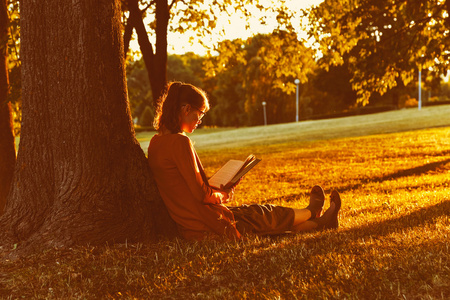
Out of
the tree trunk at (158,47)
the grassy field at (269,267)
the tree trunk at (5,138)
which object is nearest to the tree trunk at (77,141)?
the grassy field at (269,267)

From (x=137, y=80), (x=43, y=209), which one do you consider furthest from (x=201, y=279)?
(x=137, y=80)

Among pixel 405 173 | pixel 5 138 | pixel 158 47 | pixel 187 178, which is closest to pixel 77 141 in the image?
pixel 187 178

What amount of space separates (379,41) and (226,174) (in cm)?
1207

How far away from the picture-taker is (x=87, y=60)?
16.5ft

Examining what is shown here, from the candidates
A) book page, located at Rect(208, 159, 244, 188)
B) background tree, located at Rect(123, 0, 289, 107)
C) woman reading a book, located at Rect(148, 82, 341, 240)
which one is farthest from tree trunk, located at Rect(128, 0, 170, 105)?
book page, located at Rect(208, 159, 244, 188)

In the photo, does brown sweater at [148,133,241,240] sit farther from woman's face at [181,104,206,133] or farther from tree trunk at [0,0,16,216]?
tree trunk at [0,0,16,216]

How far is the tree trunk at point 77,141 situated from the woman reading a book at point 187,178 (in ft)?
0.62

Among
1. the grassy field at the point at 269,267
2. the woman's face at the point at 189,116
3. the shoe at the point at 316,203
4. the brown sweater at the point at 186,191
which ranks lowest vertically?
the grassy field at the point at 269,267

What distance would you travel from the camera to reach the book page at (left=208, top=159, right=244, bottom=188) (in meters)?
5.08

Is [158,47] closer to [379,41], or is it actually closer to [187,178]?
[379,41]

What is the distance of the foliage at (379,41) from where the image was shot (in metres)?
14.8

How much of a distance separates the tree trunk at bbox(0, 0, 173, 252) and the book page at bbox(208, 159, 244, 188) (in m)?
0.63

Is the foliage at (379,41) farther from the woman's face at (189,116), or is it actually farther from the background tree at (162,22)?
the woman's face at (189,116)

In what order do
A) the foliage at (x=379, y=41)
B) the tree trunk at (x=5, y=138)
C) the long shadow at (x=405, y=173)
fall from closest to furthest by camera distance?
the tree trunk at (x=5, y=138)
the long shadow at (x=405, y=173)
the foliage at (x=379, y=41)
